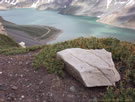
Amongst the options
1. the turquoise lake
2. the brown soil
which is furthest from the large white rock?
the turquoise lake

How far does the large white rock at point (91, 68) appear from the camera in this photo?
5211 millimetres

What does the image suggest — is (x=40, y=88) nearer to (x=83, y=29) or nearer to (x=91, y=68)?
(x=91, y=68)

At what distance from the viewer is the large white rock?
5211 millimetres

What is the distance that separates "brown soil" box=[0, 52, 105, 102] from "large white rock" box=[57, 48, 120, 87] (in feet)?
1.08

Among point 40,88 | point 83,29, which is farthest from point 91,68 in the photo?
point 83,29

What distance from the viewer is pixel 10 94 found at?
5082 millimetres

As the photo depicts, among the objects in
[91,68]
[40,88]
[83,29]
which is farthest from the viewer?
[83,29]

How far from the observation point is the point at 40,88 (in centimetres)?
545

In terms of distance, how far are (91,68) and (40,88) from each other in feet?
6.40

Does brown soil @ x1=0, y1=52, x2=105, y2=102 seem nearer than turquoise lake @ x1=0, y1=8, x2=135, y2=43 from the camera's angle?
Yes

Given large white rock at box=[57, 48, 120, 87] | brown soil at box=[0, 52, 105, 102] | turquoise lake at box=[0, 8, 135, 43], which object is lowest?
turquoise lake at box=[0, 8, 135, 43]

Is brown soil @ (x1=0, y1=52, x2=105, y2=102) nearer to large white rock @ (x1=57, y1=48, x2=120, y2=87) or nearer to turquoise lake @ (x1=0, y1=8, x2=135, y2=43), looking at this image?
large white rock @ (x1=57, y1=48, x2=120, y2=87)

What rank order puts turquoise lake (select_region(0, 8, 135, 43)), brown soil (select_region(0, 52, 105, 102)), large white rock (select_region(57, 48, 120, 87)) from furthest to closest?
A: turquoise lake (select_region(0, 8, 135, 43)) → large white rock (select_region(57, 48, 120, 87)) → brown soil (select_region(0, 52, 105, 102))

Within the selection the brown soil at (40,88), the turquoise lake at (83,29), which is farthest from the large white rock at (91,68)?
the turquoise lake at (83,29)
